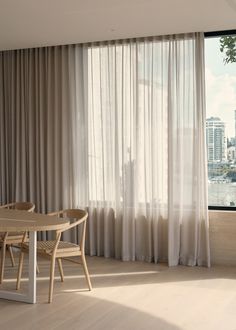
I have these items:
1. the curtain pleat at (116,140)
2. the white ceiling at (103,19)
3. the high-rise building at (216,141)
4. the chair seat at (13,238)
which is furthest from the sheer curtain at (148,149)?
the chair seat at (13,238)

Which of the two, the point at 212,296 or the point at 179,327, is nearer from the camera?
the point at 179,327

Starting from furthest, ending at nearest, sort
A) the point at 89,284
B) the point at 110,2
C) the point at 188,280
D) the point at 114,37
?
the point at 114,37
the point at 188,280
the point at 89,284
the point at 110,2

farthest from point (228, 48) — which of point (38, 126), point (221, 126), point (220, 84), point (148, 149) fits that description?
point (38, 126)

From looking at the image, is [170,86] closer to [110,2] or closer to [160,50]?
[160,50]

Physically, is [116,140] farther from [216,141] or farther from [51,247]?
[51,247]

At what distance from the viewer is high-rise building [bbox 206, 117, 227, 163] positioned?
628 centimetres

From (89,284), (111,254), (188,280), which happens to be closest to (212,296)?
(188,280)

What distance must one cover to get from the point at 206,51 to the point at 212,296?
2.95 meters

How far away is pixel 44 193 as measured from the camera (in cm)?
690

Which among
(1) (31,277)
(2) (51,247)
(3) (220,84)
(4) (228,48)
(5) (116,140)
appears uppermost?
(4) (228,48)

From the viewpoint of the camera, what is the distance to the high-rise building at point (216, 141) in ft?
20.6

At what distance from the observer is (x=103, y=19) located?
17.4ft

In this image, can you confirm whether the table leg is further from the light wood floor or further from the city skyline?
the city skyline

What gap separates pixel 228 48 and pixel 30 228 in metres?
3.30
